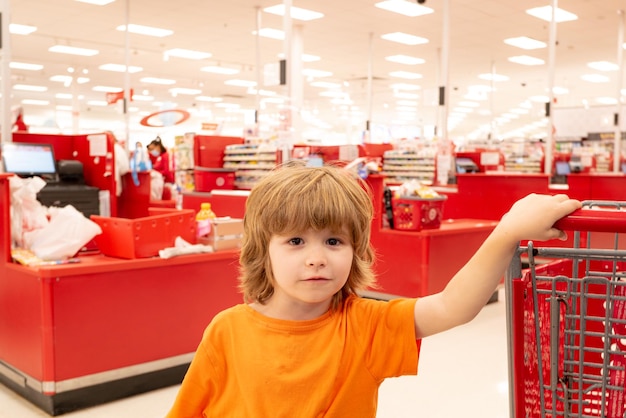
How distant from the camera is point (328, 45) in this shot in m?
13.9

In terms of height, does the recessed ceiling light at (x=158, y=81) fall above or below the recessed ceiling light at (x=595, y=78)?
above

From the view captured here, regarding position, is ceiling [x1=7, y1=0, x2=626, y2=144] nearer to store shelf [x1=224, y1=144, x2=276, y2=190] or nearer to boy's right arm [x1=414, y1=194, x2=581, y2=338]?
store shelf [x1=224, y1=144, x2=276, y2=190]

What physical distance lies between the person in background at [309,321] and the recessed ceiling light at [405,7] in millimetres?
9757

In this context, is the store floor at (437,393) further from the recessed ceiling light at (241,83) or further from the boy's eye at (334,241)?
the recessed ceiling light at (241,83)

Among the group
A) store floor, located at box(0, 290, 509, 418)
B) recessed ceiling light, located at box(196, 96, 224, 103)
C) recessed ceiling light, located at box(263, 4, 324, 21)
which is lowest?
store floor, located at box(0, 290, 509, 418)

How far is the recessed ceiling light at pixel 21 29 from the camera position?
1218cm

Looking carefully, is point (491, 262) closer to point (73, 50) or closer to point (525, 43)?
point (525, 43)

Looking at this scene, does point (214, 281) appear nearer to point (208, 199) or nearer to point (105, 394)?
point (105, 394)

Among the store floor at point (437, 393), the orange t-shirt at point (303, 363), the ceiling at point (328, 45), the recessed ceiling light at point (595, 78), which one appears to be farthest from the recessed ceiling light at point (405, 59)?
the orange t-shirt at point (303, 363)

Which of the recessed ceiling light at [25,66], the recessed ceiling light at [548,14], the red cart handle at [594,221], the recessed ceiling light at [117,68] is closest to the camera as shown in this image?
the red cart handle at [594,221]

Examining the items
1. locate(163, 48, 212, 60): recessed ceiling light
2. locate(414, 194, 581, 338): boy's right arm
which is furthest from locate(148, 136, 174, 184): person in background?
locate(414, 194, 581, 338): boy's right arm

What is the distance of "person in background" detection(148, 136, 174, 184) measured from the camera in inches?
363

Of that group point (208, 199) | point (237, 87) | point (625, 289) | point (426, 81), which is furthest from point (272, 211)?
point (237, 87)

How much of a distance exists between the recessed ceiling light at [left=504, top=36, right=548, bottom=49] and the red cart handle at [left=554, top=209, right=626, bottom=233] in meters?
13.0
